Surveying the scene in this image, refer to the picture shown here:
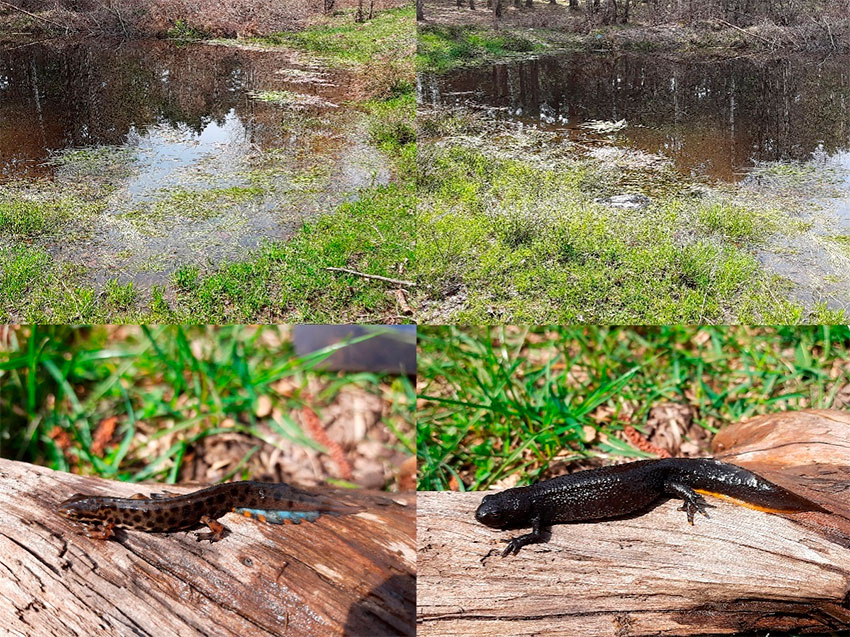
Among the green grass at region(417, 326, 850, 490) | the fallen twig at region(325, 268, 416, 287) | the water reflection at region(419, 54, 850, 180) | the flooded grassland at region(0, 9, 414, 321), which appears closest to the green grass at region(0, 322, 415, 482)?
the green grass at region(417, 326, 850, 490)

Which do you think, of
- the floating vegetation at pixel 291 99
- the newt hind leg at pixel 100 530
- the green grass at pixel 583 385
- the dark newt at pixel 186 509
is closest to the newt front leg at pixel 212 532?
the dark newt at pixel 186 509

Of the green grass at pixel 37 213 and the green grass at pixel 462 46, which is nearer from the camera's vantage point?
the green grass at pixel 37 213

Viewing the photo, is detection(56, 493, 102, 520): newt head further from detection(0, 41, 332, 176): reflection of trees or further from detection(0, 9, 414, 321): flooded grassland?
detection(0, 41, 332, 176): reflection of trees

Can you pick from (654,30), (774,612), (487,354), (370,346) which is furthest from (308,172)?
(774,612)

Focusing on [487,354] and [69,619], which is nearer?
[69,619]

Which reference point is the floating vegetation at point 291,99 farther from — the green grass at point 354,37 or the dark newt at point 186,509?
the dark newt at point 186,509

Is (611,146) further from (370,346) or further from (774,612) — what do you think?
(774,612)

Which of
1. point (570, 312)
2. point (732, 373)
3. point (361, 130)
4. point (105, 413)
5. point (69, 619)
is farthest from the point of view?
point (361, 130)
